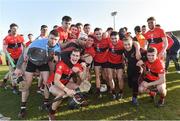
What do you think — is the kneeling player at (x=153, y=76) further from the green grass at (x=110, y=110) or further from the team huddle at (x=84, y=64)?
the green grass at (x=110, y=110)

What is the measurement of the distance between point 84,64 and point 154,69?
1714 mm

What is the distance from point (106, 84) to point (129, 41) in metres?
2.06

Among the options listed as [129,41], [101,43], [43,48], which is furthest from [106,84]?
[43,48]

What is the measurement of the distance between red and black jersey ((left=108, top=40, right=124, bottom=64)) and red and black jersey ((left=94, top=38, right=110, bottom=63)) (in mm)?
168

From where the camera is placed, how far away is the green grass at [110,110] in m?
7.16

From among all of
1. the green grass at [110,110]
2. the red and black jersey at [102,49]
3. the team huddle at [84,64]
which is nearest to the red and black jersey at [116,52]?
the team huddle at [84,64]

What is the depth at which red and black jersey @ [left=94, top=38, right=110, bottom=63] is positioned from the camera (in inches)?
335

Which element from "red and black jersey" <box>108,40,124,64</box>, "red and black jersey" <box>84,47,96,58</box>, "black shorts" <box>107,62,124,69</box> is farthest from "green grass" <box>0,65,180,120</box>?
"red and black jersey" <box>84,47,96,58</box>

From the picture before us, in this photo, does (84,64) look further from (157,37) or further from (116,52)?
(157,37)

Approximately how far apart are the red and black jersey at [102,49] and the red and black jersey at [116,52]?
168mm

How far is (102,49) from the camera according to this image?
8.51m

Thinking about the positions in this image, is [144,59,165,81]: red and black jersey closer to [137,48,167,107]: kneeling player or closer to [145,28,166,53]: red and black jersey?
[137,48,167,107]: kneeling player

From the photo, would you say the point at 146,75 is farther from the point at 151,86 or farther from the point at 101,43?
the point at 101,43

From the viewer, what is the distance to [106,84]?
9242mm
